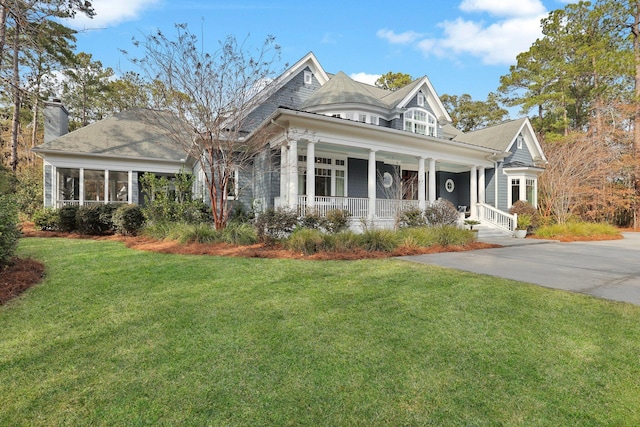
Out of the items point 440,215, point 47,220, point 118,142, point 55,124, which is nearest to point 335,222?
point 440,215

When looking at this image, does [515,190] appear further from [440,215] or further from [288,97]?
[288,97]

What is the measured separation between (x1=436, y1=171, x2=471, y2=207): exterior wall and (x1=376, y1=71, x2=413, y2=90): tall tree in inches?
614

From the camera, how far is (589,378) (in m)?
2.34

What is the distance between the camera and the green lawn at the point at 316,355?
198 centimetres

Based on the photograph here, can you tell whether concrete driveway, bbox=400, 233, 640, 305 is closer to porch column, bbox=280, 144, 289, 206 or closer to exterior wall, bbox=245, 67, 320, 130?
porch column, bbox=280, 144, 289, 206

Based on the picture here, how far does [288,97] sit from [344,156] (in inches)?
170

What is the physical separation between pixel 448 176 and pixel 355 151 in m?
7.51

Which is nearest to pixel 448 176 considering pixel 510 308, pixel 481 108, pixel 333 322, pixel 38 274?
pixel 510 308

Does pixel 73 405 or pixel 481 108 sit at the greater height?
pixel 481 108

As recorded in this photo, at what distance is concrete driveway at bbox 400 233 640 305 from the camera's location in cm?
456

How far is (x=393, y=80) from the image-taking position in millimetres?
31719

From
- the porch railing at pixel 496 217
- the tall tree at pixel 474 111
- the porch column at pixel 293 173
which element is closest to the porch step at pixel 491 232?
the porch railing at pixel 496 217

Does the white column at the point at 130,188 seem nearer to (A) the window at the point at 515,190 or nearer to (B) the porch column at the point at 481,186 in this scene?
(B) the porch column at the point at 481,186

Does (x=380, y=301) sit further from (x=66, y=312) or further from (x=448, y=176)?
(x=448, y=176)
